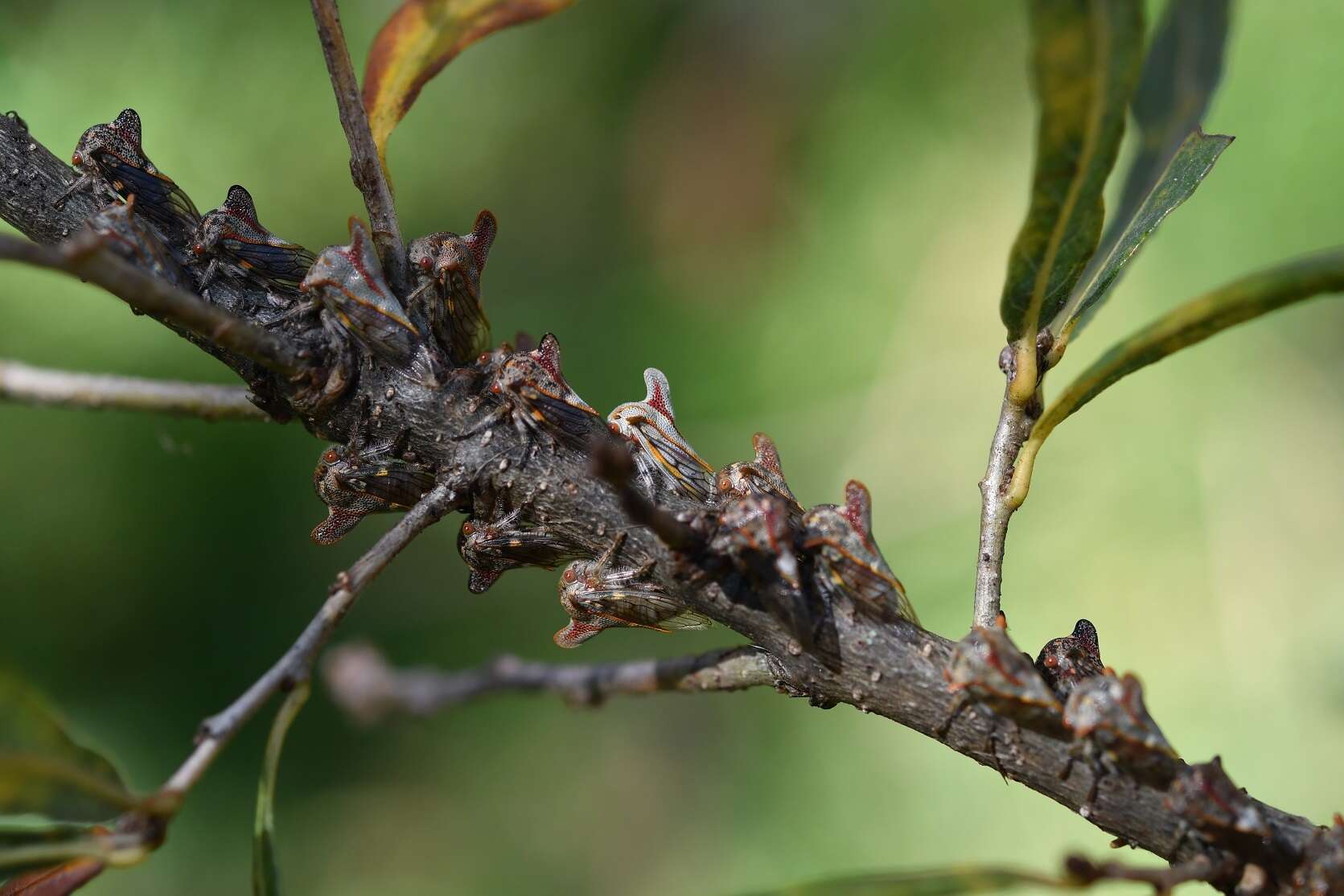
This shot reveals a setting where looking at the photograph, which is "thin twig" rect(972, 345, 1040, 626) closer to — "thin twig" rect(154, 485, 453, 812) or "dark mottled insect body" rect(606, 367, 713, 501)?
"dark mottled insect body" rect(606, 367, 713, 501)

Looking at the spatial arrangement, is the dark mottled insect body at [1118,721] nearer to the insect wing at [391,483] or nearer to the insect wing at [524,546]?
the insect wing at [524,546]

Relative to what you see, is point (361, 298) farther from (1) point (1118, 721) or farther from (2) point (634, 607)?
(1) point (1118, 721)

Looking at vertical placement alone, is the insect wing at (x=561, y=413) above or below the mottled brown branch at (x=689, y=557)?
above

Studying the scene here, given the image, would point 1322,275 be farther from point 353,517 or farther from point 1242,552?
point 1242,552

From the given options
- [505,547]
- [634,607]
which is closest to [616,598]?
[634,607]

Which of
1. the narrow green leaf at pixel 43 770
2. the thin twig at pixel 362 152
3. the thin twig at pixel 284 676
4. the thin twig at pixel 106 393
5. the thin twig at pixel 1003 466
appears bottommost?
the narrow green leaf at pixel 43 770

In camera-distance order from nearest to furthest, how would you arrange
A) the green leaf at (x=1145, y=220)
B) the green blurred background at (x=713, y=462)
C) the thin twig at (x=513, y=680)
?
the thin twig at (x=513, y=680), the green leaf at (x=1145, y=220), the green blurred background at (x=713, y=462)

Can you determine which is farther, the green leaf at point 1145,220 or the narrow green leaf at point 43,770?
the green leaf at point 1145,220

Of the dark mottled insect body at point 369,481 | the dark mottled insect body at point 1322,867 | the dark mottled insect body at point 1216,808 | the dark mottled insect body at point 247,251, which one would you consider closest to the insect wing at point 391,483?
the dark mottled insect body at point 369,481
